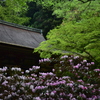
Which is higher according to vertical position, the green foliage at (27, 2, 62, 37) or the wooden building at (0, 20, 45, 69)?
the wooden building at (0, 20, 45, 69)

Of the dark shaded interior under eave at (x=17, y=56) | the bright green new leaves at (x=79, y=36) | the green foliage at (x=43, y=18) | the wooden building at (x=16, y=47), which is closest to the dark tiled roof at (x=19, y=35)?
the wooden building at (x=16, y=47)

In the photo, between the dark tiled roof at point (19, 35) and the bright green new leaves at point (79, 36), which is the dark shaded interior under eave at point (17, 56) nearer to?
the dark tiled roof at point (19, 35)

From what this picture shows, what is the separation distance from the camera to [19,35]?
1033cm

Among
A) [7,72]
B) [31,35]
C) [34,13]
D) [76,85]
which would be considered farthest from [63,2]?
[34,13]

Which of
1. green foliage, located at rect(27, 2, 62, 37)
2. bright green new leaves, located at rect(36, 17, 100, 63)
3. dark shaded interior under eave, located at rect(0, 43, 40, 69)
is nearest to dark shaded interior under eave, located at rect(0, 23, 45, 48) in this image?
dark shaded interior under eave, located at rect(0, 43, 40, 69)

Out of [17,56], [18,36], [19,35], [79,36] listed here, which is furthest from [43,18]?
[79,36]

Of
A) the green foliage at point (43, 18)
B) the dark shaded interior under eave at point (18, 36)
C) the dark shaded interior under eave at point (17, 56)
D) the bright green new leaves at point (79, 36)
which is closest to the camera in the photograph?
the bright green new leaves at point (79, 36)

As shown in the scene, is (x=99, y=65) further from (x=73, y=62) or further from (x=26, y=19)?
(x=26, y=19)

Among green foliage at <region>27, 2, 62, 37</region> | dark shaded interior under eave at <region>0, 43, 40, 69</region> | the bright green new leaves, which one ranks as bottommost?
green foliage at <region>27, 2, 62, 37</region>

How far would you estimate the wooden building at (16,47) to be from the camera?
822cm

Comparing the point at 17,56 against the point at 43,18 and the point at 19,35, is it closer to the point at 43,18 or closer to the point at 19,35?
the point at 19,35

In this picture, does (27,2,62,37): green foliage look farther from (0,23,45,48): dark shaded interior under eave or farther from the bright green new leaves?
the bright green new leaves

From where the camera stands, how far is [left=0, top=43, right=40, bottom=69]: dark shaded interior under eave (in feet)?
26.9

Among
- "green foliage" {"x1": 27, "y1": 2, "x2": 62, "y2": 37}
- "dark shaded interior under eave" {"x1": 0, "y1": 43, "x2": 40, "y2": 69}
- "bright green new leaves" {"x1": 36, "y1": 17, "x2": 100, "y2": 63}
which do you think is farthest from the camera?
"green foliage" {"x1": 27, "y1": 2, "x2": 62, "y2": 37}
